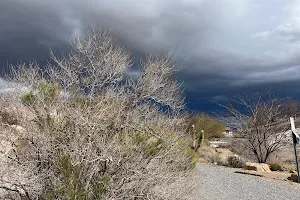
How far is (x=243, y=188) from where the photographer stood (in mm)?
11930

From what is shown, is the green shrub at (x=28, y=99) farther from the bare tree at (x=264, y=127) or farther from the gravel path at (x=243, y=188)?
the bare tree at (x=264, y=127)

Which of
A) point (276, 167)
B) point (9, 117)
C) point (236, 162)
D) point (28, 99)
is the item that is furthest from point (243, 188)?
point (9, 117)

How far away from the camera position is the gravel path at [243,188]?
34.1 ft

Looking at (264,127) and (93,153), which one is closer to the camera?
(93,153)

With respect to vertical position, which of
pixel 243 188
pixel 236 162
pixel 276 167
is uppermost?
pixel 236 162

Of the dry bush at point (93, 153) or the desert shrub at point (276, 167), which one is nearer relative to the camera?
the dry bush at point (93, 153)

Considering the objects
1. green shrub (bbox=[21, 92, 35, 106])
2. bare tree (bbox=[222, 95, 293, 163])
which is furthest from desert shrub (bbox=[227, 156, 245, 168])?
green shrub (bbox=[21, 92, 35, 106])

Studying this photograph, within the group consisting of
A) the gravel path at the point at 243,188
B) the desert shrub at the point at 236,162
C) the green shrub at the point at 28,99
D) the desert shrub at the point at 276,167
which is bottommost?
the gravel path at the point at 243,188

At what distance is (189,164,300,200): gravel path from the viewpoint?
10386 mm

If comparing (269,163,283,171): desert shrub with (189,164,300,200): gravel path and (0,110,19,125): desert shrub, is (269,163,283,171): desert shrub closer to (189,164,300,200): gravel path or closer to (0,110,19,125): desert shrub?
(189,164,300,200): gravel path

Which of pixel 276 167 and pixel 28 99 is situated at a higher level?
pixel 28 99

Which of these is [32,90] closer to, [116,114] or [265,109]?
[116,114]

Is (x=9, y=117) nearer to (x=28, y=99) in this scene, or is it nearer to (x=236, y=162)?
(x=28, y=99)

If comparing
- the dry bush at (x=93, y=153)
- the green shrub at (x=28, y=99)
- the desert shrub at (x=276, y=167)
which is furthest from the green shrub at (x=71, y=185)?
the desert shrub at (x=276, y=167)
